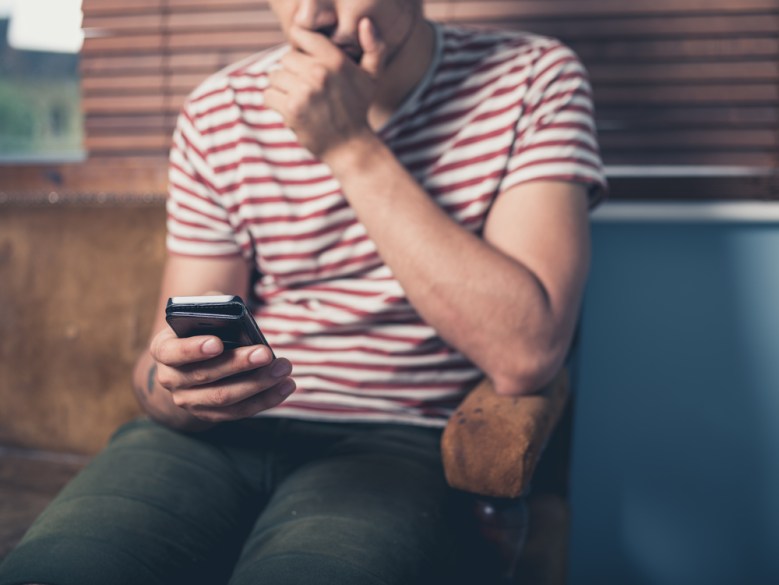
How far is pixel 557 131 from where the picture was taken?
97 centimetres

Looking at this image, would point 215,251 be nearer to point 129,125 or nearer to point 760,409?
point 129,125

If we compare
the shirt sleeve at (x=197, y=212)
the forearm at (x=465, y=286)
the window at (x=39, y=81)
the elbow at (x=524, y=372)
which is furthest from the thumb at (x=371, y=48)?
the window at (x=39, y=81)

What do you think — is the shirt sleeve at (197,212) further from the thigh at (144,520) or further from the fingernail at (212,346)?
the fingernail at (212,346)

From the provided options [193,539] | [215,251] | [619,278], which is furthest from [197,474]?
[619,278]

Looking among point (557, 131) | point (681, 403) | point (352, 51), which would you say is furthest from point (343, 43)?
point (681, 403)

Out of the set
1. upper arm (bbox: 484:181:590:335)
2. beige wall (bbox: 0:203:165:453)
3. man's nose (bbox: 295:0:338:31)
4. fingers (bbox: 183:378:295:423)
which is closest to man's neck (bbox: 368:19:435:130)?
man's nose (bbox: 295:0:338:31)

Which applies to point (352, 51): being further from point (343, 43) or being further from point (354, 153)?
point (354, 153)

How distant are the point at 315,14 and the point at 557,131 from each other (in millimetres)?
357

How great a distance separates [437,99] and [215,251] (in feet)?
1.32

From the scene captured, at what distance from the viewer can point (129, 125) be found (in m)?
1.55

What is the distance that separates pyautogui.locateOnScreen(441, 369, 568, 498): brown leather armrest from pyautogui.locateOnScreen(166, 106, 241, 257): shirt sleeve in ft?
1.57

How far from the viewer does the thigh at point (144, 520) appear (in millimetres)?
747

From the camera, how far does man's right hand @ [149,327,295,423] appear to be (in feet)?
2.38

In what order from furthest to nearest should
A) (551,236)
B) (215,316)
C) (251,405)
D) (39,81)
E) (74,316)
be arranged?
(39,81) < (74,316) < (551,236) < (251,405) < (215,316)
